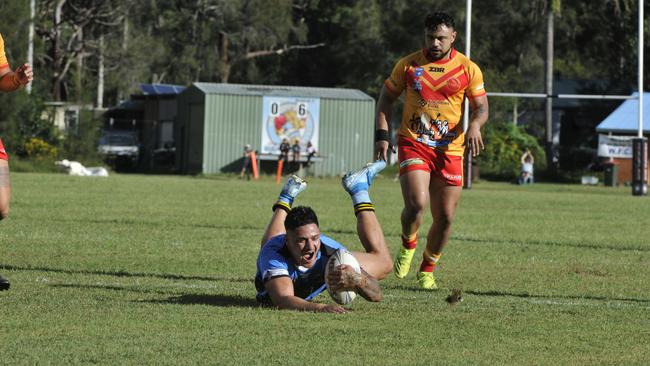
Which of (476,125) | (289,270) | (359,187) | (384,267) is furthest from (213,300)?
(476,125)

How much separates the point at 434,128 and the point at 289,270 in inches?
95.1

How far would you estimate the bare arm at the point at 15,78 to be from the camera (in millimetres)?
9688

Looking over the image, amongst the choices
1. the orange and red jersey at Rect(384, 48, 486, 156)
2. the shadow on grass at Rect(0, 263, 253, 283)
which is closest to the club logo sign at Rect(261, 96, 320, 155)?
the shadow on grass at Rect(0, 263, 253, 283)

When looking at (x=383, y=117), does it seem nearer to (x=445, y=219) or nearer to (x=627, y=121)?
(x=445, y=219)

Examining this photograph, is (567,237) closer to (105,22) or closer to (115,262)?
(115,262)

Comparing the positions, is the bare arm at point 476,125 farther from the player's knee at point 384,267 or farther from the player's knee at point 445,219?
the player's knee at point 384,267

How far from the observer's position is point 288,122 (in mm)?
53000

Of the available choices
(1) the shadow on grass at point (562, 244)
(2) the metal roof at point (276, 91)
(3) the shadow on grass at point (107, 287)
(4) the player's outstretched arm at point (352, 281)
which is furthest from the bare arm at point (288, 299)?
(2) the metal roof at point (276, 91)

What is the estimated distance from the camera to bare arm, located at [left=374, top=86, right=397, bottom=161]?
35.2 feet

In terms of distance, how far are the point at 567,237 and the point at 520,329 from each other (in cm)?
935

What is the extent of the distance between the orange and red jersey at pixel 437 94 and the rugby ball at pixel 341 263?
7.84ft

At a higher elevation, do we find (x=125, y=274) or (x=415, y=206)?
(x=415, y=206)

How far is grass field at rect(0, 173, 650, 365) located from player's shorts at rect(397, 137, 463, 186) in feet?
3.03

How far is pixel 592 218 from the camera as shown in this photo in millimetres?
21828
